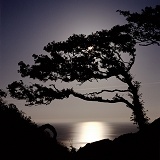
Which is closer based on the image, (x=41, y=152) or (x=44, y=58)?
(x=41, y=152)

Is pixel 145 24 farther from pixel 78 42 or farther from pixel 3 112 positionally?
pixel 3 112

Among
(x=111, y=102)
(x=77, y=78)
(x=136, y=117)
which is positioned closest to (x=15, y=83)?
(x=77, y=78)

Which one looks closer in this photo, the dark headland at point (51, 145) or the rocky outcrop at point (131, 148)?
the dark headland at point (51, 145)

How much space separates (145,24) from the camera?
62.7 ft

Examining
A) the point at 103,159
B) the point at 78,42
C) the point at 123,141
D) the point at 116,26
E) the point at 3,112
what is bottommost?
the point at 103,159

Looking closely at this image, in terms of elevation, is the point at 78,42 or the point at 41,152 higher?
the point at 78,42

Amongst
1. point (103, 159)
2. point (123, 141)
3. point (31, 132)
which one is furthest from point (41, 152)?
point (123, 141)

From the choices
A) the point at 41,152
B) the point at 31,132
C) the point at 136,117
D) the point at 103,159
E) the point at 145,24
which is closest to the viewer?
the point at 41,152

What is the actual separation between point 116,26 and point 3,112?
1482 centimetres

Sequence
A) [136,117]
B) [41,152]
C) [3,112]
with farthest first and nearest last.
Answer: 1. [136,117]
2. [3,112]
3. [41,152]

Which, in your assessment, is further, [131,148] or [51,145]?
[131,148]

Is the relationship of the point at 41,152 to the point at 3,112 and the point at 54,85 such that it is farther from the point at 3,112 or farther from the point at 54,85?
the point at 54,85

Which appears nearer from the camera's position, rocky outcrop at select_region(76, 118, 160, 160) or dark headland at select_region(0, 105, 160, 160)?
dark headland at select_region(0, 105, 160, 160)

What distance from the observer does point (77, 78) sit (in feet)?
66.3
